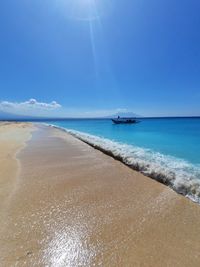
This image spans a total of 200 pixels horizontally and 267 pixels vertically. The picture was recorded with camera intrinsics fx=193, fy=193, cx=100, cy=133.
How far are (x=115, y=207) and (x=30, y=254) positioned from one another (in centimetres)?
208

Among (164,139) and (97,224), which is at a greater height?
(97,224)

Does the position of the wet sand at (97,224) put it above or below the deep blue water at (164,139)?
above

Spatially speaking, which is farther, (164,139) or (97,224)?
(164,139)

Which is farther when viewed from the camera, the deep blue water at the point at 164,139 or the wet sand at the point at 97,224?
the deep blue water at the point at 164,139

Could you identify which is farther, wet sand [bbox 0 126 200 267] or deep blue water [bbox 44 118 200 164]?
deep blue water [bbox 44 118 200 164]

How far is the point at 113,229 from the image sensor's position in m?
3.52

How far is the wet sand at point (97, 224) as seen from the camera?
283 cm

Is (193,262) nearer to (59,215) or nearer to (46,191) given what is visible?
(59,215)

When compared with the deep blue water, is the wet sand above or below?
above

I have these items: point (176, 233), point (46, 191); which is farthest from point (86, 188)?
point (176, 233)

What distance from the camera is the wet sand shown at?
2830mm

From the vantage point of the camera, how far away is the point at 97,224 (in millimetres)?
3676

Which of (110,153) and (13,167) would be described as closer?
(13,167)

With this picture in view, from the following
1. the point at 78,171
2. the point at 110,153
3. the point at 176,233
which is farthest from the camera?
the point at 110,153
